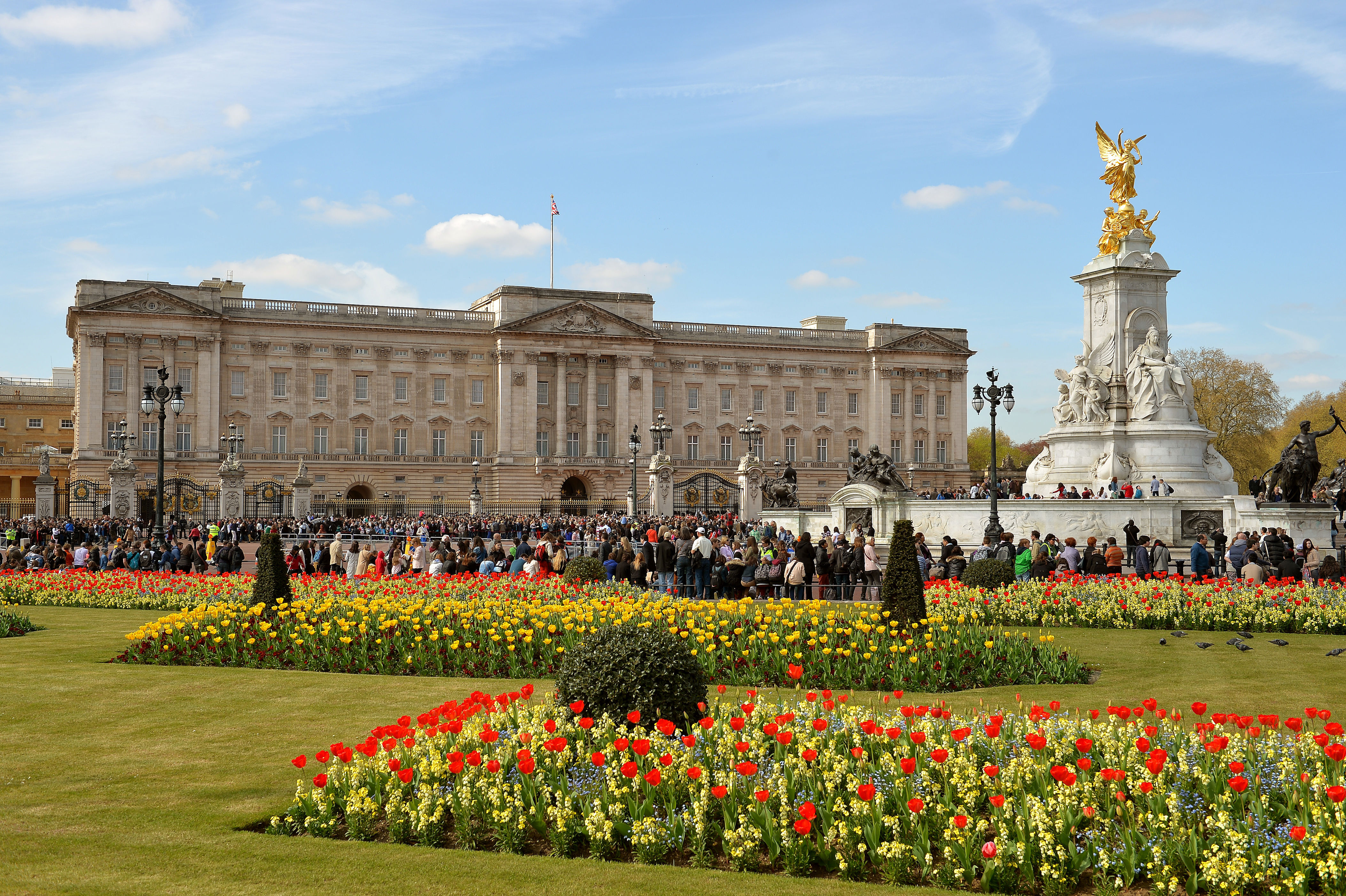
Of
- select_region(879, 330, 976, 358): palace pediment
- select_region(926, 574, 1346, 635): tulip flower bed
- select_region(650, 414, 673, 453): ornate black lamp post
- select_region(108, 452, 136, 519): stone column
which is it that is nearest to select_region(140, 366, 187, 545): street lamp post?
select_region(108, 452, 136, 519): stone column

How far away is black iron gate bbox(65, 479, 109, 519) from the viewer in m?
51.4

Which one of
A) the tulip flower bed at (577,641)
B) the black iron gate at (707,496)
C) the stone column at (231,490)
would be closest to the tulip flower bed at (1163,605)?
the tulip flower bed at (577,641)

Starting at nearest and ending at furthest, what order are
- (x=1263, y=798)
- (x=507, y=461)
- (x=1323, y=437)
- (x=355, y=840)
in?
(x=1263, y=798) → (x=355, y=840) → (x=1323, y=437) → (x=507, y=461)

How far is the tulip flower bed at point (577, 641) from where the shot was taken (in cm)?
1181

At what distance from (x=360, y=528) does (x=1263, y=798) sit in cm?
4708

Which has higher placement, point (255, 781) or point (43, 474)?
point (43, 474)

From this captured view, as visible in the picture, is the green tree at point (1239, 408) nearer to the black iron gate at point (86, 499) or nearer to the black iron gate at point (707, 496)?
the black iron gate at point (707, 496)

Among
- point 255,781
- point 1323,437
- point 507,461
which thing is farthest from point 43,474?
point 1323,437

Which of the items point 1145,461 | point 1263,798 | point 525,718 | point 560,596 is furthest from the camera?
point 1145,461

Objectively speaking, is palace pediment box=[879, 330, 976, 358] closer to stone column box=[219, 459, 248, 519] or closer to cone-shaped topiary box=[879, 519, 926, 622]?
stone column box=[219, 459, 248, 519]

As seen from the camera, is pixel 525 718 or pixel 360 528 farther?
pixel 360 528

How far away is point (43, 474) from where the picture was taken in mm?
47594

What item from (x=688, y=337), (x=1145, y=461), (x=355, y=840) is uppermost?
(x=688, y=337)

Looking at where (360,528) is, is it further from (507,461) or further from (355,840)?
(355,840)
